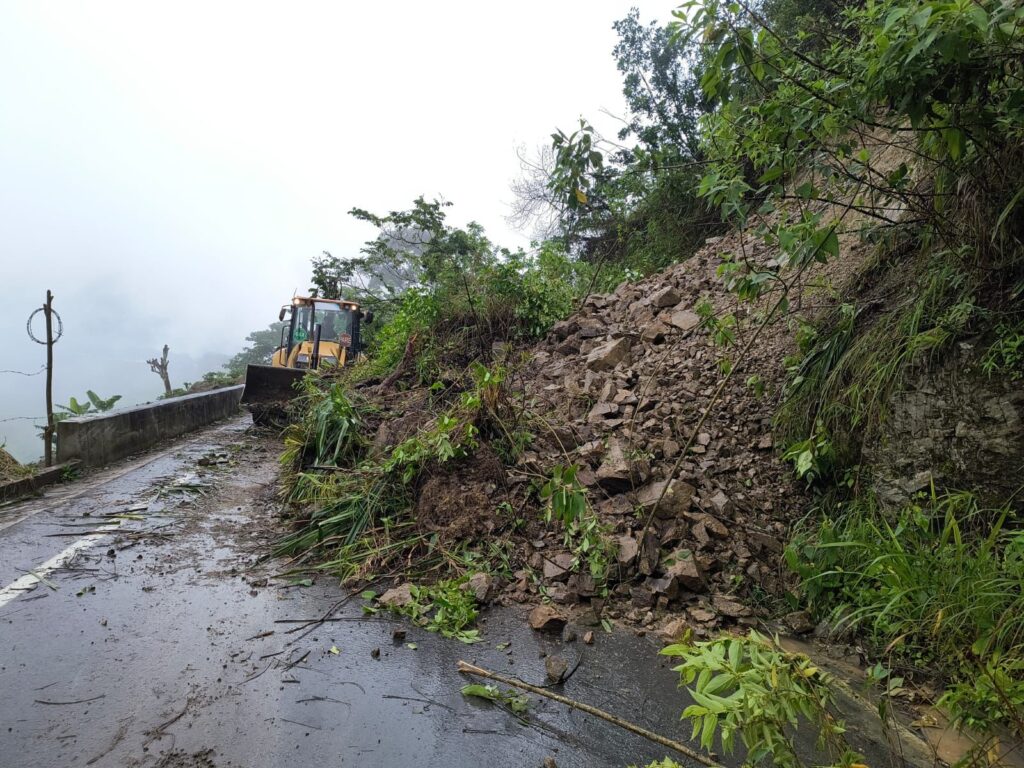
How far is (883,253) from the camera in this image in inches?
183

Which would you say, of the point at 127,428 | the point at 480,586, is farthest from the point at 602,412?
the point at 127,428

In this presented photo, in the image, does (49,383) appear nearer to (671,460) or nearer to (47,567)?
(47,567)

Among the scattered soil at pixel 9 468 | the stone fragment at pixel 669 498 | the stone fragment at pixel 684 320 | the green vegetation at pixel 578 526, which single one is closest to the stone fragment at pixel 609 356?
the stone fragment at pixel 684 320

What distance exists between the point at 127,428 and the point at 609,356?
7.14 metres

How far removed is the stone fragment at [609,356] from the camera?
6348 mm

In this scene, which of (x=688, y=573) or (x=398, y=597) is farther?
(x=398, y=597)

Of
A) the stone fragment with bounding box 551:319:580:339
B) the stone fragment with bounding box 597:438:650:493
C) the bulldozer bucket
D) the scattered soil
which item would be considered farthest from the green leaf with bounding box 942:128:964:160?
the bulldozer bucket

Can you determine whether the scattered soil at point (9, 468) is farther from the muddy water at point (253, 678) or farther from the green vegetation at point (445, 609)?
the green vegetation at point (445, 609)

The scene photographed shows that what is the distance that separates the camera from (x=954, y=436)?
344cm

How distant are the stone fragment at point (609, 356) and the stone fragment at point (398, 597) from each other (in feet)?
10.8

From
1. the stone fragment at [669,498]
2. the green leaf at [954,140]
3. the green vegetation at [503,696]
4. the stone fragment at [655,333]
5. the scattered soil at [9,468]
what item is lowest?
the green vegetation at [503,696]

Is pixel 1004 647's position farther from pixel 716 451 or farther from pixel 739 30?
pixel 739 30

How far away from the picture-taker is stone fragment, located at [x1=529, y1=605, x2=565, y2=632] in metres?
3.51

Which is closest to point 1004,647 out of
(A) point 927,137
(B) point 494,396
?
(A) point 927,137
